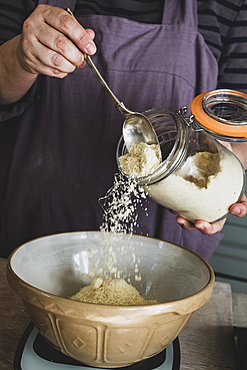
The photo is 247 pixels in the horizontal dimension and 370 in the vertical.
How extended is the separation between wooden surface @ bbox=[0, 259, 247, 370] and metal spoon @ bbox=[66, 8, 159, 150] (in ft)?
1.00

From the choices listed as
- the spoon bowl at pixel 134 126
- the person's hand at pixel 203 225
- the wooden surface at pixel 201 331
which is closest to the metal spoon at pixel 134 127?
the spoon bowl at pixel 134 126

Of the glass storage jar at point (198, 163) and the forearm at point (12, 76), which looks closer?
the glass storage jar at point (198, 163)

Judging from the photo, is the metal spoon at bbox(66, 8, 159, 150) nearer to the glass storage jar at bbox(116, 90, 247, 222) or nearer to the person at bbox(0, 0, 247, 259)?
the glass storage jar at bbox(116, 90, 247, 222)

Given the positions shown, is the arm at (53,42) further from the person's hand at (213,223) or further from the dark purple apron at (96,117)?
the person's hand at (213,223)

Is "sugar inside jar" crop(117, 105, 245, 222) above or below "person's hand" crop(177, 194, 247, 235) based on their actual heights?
above

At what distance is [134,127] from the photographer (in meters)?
0.68

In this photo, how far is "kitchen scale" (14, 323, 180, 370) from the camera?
511 mm

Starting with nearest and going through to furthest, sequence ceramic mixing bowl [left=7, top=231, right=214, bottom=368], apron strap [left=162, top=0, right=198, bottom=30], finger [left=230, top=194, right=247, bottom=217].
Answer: ceramic mixing bowl [left=7, top=231, right=214, bottom=368] < finger [left=230, top=194, right=247, bottom=217] < apron strap [left=162, top=0, right=198, bottom=30]

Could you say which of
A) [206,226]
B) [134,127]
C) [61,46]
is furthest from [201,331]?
[61,46]

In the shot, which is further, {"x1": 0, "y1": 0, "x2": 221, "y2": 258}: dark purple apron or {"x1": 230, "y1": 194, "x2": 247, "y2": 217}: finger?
{"x1": 0, "y1": 0, "x2": 221, "y2": 258}: dark purple apron

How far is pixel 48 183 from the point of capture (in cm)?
92

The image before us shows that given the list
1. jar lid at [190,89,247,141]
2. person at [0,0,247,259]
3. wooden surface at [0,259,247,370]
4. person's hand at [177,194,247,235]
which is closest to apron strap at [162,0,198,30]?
person at [0,0,247,259]

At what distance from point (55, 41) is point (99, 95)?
0.94 feet

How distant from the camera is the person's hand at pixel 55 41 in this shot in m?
0.61
